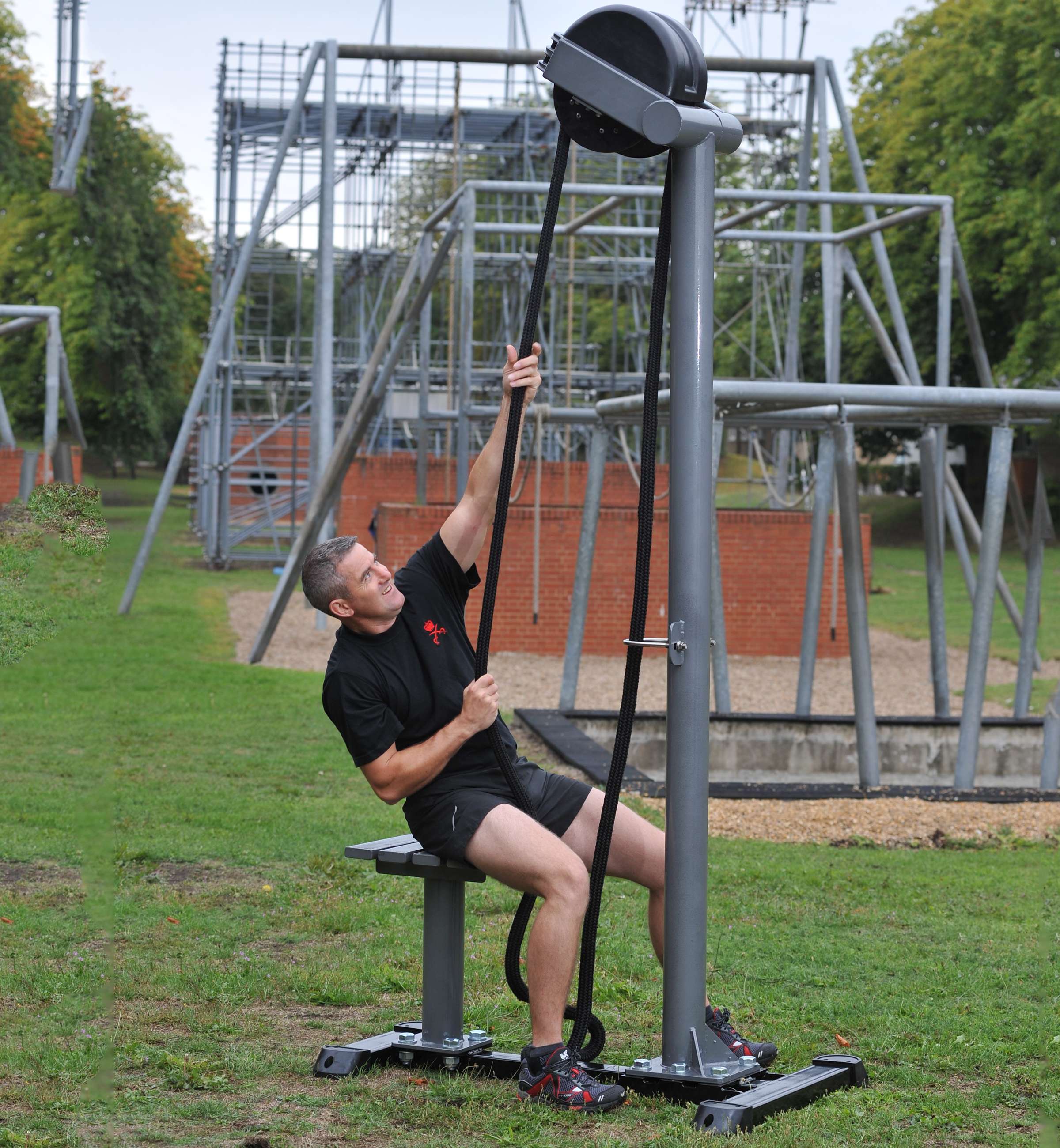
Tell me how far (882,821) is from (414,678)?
447 centimetres

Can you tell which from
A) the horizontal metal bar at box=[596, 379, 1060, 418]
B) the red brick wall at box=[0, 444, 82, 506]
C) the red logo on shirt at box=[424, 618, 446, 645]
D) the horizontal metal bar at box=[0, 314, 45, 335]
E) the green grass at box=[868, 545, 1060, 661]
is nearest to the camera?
the red logo on shirt at box=[424, 618, 446, 645]

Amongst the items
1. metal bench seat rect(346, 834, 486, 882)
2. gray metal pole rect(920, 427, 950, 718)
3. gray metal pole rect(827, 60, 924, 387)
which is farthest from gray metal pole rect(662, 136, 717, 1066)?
gray metal pole rect(827, 60, 924, 387)

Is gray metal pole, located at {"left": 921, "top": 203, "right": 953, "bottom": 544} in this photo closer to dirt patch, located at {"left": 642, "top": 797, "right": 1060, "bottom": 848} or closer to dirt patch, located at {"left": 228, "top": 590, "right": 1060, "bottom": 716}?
dirt patch, located at {"left": 228, "top": 590, "right": 1060, "bottom": 716}

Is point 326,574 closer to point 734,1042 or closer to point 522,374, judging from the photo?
point 522,374

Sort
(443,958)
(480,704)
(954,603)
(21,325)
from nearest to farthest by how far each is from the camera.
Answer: (480,704)
(443,958)
(21,325)
(954,603)

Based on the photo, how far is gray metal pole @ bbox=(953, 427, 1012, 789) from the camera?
8852mm

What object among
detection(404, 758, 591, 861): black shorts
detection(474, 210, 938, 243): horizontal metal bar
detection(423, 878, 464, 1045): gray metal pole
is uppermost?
detection(474, 210, 938, 243): horizontal metal bar

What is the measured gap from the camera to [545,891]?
387 cm

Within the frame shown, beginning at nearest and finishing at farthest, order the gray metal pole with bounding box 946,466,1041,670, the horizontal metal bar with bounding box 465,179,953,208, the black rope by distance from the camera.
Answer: the black rope
the horizontal metal bar with bounding box 465,179,953,208
the gray metal pole with bounding box 946,466,1041,670

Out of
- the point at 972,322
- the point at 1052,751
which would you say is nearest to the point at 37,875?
the point at 1052,751

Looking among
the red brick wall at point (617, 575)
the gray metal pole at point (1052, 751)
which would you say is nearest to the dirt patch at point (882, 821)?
the gray metal pole at point (1052, 751)

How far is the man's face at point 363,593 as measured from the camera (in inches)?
157

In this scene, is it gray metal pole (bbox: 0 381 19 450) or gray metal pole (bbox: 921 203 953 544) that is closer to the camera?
gray metal pole (bbox: 921 203 953 544)

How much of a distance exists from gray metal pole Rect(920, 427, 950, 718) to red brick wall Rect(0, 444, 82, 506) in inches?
247
